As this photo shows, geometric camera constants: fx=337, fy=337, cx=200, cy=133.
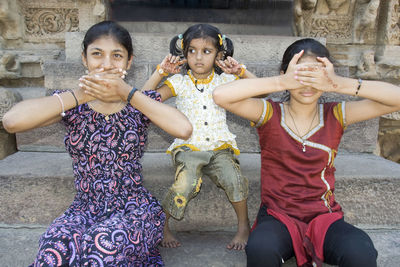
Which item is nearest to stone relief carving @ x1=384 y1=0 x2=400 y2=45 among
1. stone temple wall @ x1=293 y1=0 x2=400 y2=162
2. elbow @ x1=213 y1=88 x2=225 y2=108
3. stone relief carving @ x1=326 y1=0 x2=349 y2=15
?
stone temple wall @ x1=293 y1=0 x2=400 y2=162

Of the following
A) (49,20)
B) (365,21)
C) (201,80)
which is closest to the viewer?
(201,80)

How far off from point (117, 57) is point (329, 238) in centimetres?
133

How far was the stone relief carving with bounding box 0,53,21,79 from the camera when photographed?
312cm

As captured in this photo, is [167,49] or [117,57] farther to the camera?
[167,49]

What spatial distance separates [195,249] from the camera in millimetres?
1890

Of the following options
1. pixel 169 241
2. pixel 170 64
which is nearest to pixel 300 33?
pixel 170 64

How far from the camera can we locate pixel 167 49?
3.12 meters

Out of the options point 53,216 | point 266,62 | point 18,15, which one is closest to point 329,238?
point 53,216

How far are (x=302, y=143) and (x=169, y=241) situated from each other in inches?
35.9

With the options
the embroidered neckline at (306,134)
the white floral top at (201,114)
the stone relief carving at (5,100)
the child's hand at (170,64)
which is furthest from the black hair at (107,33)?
the stone relief carving at (5,100)

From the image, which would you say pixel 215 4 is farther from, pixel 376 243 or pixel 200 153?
pixel 376 243

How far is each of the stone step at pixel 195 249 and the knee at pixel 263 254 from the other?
13.5 inches

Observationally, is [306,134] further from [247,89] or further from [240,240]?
[240,240]

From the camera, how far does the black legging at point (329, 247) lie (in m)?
1.36
